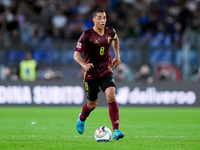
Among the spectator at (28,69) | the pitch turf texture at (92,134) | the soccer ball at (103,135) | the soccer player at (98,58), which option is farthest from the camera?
the spectator at (28,69)

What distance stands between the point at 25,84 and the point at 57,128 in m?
6.47

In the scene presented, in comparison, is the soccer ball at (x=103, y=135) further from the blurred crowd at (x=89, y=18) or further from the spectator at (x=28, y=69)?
the blurred crowd at (x=89, y=18)

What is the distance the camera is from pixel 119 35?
59.6ft

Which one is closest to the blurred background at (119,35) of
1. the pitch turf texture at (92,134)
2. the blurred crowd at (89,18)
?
the blurred crowd at (89,18)

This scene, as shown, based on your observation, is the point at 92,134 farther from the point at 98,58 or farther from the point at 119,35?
the point at 119,35

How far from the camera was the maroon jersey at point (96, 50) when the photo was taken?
7.22 meters

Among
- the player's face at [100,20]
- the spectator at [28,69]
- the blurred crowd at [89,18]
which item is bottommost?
the spectator at [28,69]

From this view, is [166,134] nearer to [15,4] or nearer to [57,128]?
[57,128]

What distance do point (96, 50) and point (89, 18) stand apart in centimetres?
1174

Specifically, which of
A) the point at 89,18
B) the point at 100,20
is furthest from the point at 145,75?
the point at 100,20

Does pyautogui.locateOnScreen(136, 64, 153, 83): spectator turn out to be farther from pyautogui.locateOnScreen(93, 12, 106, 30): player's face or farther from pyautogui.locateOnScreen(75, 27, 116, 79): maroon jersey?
pyautogui.locateOnScreen(93, 12, 106, 30): player's face

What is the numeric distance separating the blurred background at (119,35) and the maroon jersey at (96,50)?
26.2ft

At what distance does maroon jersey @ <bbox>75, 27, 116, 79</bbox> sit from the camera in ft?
23.7

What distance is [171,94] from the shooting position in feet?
49.7
